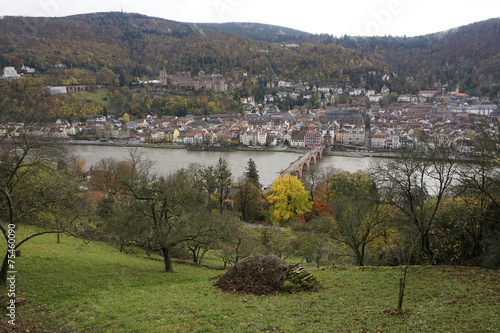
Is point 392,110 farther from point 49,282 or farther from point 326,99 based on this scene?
point 49,282

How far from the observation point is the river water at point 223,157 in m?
29.8

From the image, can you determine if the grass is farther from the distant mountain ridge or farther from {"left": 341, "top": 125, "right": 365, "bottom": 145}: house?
the distant mountain ridge

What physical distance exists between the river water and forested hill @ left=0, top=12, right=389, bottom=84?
34.4 m

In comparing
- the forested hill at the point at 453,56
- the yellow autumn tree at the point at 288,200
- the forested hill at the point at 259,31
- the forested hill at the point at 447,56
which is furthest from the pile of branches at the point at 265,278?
the forested hill at the point at 259,31

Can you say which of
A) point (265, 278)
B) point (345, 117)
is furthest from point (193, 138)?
point (265, 278)

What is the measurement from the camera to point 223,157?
35.4 metres

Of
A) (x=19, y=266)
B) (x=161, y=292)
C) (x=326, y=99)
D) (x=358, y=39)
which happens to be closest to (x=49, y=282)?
(x=19, y=266)

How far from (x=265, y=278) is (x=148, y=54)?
9941cm

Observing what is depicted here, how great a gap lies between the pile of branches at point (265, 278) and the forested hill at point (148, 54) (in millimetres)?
68044

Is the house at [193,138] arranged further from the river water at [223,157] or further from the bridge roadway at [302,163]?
the bridge roadway at [302,163]

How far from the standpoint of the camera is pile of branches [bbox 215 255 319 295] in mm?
5444

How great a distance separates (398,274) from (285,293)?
2.06m

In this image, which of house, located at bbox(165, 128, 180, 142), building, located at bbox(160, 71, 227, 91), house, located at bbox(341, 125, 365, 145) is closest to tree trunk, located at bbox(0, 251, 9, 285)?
house, located at bbox(165, 128, 180, 142)

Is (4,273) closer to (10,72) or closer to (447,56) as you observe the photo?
(10,72)
